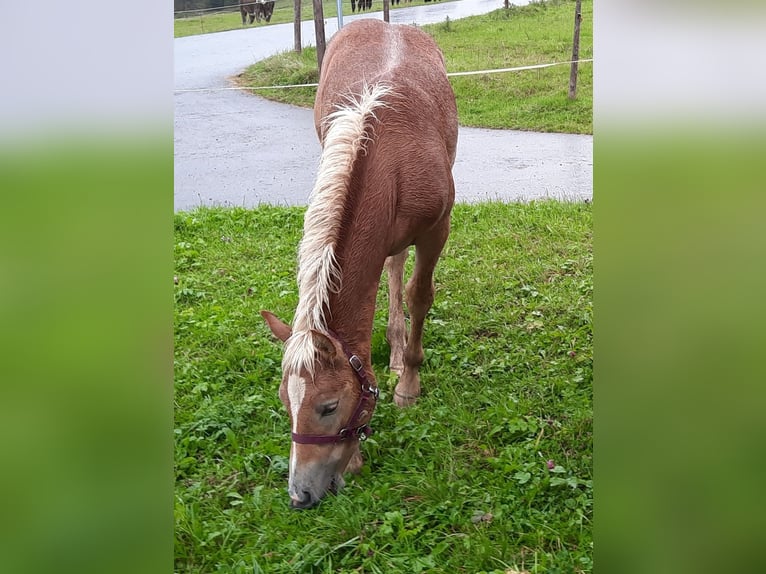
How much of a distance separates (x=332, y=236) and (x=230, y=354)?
1.85m

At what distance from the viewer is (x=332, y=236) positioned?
2.75 m

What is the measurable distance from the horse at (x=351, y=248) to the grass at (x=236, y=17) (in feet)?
22.6

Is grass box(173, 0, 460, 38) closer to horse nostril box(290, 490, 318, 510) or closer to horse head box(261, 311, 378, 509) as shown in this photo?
horse head box(261, 311, 378, 509)

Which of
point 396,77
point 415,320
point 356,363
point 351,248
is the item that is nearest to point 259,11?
point 396,77

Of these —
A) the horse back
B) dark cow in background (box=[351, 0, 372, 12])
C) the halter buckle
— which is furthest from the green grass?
dark cow in background (box=[351, 0, 372, 12])

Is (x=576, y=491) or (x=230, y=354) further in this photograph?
(x=230, y=354)

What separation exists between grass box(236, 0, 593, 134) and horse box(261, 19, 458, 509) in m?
6.42

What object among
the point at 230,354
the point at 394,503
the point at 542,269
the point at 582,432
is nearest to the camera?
the point at 394,503

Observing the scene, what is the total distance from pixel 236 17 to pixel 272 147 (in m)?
3.22

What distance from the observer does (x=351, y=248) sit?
9.25ft
